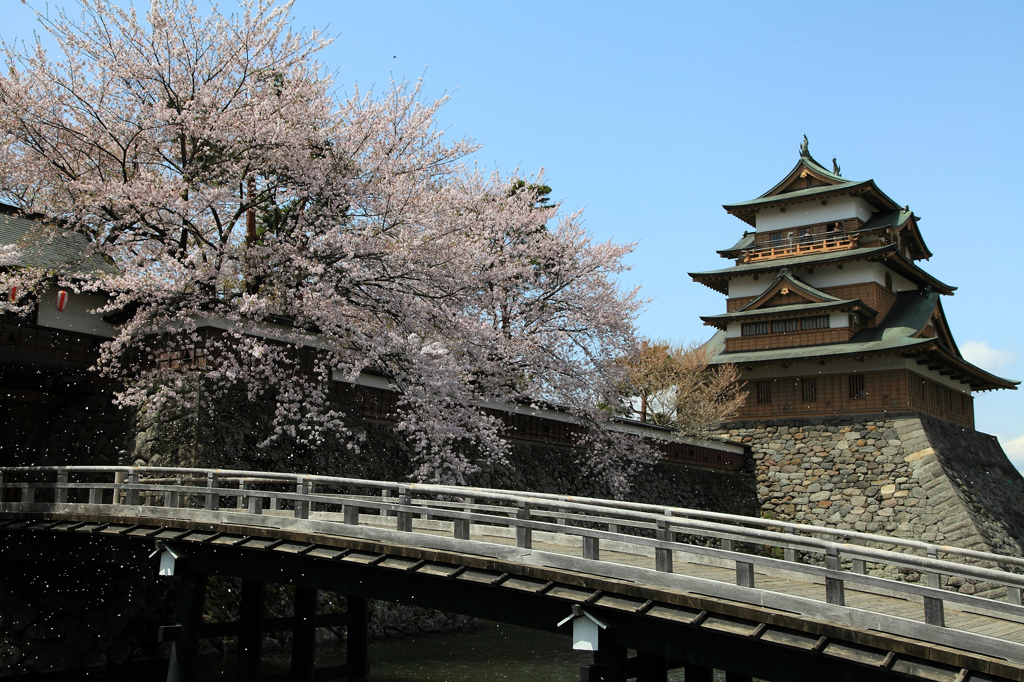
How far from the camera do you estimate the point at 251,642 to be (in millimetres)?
12477

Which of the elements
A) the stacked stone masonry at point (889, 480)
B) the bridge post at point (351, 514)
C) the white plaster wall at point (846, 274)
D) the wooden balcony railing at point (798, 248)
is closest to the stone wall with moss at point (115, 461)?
the bridge post at point (351, 514)

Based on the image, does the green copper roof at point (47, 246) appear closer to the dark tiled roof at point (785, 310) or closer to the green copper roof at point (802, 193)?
the dark tiled roof at point (785, 310)

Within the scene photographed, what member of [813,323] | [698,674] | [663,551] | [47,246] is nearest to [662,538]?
[663,551]

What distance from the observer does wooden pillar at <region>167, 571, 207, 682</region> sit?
11.6 meters

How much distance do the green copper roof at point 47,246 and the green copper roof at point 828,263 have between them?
1036 inches

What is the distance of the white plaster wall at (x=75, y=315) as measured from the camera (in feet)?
57.4

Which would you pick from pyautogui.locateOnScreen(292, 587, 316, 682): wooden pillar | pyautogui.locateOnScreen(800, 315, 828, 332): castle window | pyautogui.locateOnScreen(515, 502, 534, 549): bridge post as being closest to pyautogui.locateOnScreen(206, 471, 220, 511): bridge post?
pyautogui.locateOnScreen(292, 587, 316, 682): wooden pillar

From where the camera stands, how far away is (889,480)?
30.5 metres

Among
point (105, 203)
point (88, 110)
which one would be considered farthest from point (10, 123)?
point (105, 203)

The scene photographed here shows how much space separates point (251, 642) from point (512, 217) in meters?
16.6

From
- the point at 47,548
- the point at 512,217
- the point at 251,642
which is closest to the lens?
the point at 251,642

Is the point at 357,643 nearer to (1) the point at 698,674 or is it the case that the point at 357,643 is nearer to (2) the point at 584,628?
(1) the point at 698,674

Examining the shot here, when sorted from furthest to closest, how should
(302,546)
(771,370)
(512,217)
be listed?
1. (771,370)
2. (512,217)
3. (302,546)

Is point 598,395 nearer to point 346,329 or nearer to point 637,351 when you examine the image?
point 637,351
